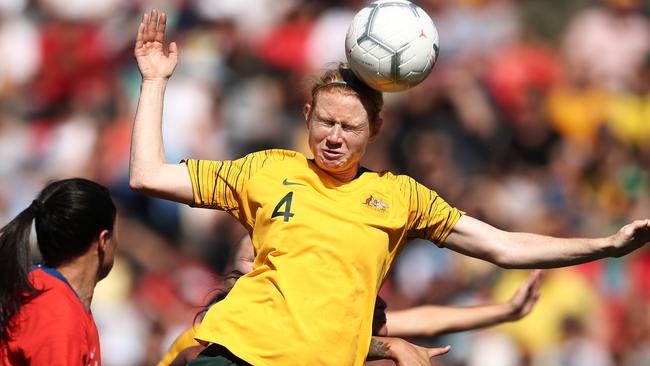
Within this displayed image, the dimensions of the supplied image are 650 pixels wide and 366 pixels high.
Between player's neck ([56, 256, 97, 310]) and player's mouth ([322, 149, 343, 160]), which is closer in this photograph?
player's mouth ([322, 149, 343, 160])

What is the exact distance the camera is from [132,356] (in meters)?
9.16

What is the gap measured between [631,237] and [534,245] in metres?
0.40

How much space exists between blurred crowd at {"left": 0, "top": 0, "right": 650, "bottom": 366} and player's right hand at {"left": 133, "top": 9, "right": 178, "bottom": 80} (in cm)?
393

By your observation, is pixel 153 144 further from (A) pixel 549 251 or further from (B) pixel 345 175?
(A) pixel 549 251

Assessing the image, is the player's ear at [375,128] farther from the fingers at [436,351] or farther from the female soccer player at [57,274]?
the female soccer player at [57,274]

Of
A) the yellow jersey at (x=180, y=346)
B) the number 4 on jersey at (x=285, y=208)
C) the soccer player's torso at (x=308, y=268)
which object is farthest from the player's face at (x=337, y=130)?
the yellow jersey at (x=180, y=346)

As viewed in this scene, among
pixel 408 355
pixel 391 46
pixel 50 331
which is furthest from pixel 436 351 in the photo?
pixel 50 331

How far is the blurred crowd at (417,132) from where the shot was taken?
355 inches

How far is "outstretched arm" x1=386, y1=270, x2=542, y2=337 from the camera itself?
5406 mm

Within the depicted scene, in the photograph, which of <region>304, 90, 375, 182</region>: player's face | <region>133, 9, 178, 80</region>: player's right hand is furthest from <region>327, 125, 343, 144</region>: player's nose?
<region>133, 9, 178, 80</region>: player's right hand

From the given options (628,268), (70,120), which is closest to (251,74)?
(70,120)

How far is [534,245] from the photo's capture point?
4512mm

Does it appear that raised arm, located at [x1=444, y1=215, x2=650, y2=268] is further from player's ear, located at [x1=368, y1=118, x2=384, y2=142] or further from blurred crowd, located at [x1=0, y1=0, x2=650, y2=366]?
blurred crowd, located at [x1=0, y1=0, x2=650, y2=366]

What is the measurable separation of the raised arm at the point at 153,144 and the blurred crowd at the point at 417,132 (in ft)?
13.1
